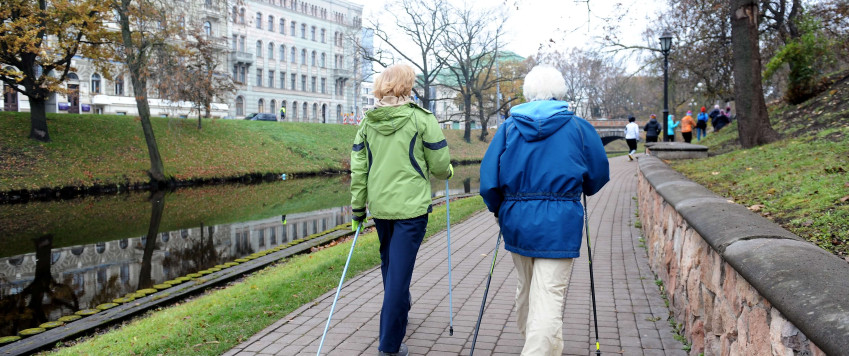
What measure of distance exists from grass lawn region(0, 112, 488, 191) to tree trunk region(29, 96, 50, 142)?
14.8 inches

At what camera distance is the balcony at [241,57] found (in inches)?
2547

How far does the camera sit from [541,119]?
352cm

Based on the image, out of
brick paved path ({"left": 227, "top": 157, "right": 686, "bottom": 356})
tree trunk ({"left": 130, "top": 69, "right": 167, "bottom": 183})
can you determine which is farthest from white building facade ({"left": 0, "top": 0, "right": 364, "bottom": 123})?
brick paved path ({"left": 227, "top": 157, "right": 686, "bottom": 356})

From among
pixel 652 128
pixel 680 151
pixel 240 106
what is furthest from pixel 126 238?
pixel 240 106

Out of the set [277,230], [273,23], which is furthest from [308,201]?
[273,23]

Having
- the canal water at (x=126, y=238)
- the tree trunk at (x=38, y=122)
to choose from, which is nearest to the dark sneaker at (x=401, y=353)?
the canal water at (x=126, y=238)

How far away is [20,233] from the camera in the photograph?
46.2ft

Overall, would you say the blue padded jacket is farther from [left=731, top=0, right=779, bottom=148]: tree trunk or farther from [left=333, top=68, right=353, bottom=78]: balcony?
[left=333, top=68, right=353, bottom=78]: balcony

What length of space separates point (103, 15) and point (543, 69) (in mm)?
25538

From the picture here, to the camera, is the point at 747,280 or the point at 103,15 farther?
the point at 103,15

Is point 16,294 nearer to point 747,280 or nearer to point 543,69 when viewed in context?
point 543,69

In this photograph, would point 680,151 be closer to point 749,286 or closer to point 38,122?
point 749,286

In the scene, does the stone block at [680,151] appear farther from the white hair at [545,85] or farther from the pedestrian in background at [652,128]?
the pedestrian in background at [652,128]

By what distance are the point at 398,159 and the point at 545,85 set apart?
108cm
